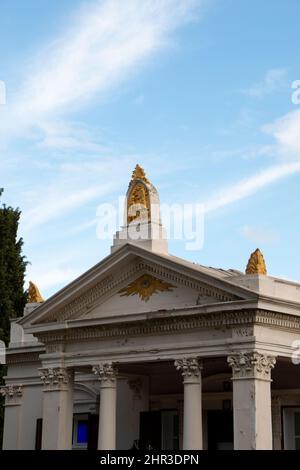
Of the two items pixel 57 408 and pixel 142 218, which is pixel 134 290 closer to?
pixel 142 218

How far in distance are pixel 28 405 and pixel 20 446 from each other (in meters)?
1.35

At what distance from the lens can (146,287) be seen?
92.5ft

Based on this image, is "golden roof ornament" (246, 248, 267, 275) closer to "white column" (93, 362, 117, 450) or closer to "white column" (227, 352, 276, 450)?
"white column" (227, 352, 276, 450)

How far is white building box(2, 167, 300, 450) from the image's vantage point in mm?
25594

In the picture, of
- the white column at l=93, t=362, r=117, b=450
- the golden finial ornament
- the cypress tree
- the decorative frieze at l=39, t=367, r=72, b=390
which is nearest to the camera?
the white column at l=93, t=362, r=117, b=450

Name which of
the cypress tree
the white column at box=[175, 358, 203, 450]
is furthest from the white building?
the cypress tree

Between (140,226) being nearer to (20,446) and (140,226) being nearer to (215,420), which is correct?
(215,420)

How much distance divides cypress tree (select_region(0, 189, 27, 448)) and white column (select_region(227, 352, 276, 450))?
51.7ft

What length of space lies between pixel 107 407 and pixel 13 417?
733 cm

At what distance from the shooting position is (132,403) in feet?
104

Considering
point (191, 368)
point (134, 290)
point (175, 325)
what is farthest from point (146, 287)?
point (191, 368)

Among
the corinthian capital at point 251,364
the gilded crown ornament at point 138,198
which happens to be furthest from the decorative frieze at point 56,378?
→ the corinthian capital at point 251,364

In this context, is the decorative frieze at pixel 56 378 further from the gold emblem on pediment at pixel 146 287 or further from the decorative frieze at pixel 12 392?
the decorative frieze at pixel 12 392
